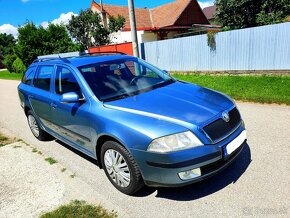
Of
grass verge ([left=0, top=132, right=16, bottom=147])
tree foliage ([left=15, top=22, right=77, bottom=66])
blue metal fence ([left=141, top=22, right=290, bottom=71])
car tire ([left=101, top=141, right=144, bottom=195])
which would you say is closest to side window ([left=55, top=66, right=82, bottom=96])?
car tire ([left=101, top=141, right=144, bottom=195])

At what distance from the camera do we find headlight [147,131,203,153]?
9.21 feet

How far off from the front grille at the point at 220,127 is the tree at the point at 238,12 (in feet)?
50.6

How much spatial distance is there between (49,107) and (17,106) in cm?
585

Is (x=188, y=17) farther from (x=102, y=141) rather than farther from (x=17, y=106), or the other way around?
(x=102, y=141)

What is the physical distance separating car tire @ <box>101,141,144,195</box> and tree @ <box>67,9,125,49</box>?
22102 mm

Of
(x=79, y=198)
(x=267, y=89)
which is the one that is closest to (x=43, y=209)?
(x=79, y=198)

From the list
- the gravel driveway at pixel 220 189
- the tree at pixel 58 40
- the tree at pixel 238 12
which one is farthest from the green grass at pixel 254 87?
the tree at pixel 58 40

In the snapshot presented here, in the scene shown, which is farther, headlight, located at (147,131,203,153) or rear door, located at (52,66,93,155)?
rear door, located at (52,66,93,155)

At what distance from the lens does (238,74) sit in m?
10.7

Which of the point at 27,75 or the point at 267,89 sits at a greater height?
the point at 27,75

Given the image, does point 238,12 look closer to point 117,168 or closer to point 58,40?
point 117,168

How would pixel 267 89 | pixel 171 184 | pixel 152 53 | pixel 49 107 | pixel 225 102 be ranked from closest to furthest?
pixel 171 184, pixel 225 102, pixel 49 107, pixel 267 89, pixel 152 53

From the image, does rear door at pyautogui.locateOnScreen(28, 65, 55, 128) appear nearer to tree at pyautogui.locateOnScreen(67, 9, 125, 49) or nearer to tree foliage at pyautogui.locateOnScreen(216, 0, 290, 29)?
tree foliage at pyautogui.locateOnScreen(216, 0, 290, 29)

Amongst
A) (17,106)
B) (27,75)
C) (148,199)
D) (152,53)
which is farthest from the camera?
(152,53)
